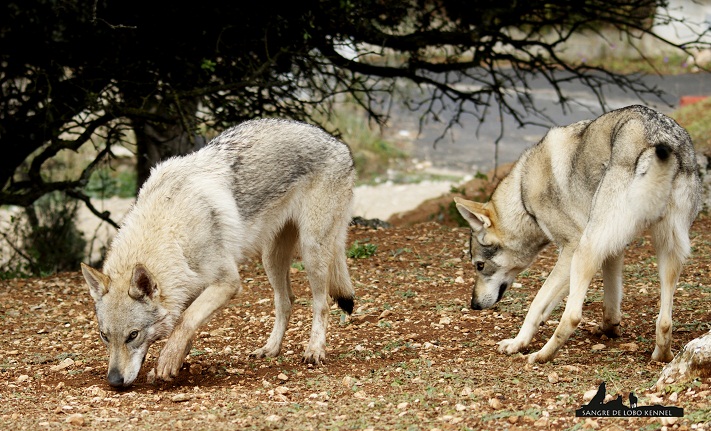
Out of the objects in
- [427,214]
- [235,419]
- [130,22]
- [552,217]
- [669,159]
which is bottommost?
[427,214]

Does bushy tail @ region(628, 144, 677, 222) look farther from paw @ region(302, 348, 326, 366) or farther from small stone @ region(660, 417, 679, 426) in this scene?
paw @ region(302, 348, 326, 366)

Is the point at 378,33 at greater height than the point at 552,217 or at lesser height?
greater

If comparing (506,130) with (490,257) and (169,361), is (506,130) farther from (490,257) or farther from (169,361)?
(169,361)

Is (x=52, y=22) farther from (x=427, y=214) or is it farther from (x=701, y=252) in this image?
(x=701, y=252)

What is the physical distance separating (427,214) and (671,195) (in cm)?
764

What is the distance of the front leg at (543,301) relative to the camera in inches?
245

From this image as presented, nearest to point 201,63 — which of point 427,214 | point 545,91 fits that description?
point 427,214

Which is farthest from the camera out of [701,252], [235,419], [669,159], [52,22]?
[52,22]

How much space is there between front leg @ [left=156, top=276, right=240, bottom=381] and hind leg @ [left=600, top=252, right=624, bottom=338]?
268cm

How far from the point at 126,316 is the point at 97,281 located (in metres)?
0.29

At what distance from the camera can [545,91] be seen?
84.8 feet

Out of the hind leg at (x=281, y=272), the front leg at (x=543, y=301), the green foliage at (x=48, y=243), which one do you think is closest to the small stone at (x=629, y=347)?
the front leg at (x=543, y=301)

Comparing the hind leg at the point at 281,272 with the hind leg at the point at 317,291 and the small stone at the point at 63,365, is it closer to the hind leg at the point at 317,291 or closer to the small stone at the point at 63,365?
the hind leg at the point at 317,291

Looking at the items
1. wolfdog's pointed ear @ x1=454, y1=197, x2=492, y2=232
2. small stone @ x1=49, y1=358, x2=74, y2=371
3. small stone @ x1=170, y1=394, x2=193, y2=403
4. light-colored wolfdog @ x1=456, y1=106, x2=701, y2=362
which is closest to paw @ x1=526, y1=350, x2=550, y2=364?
light-colored wolfdog @ x1=456, y1=106, x2=701, y2=362
